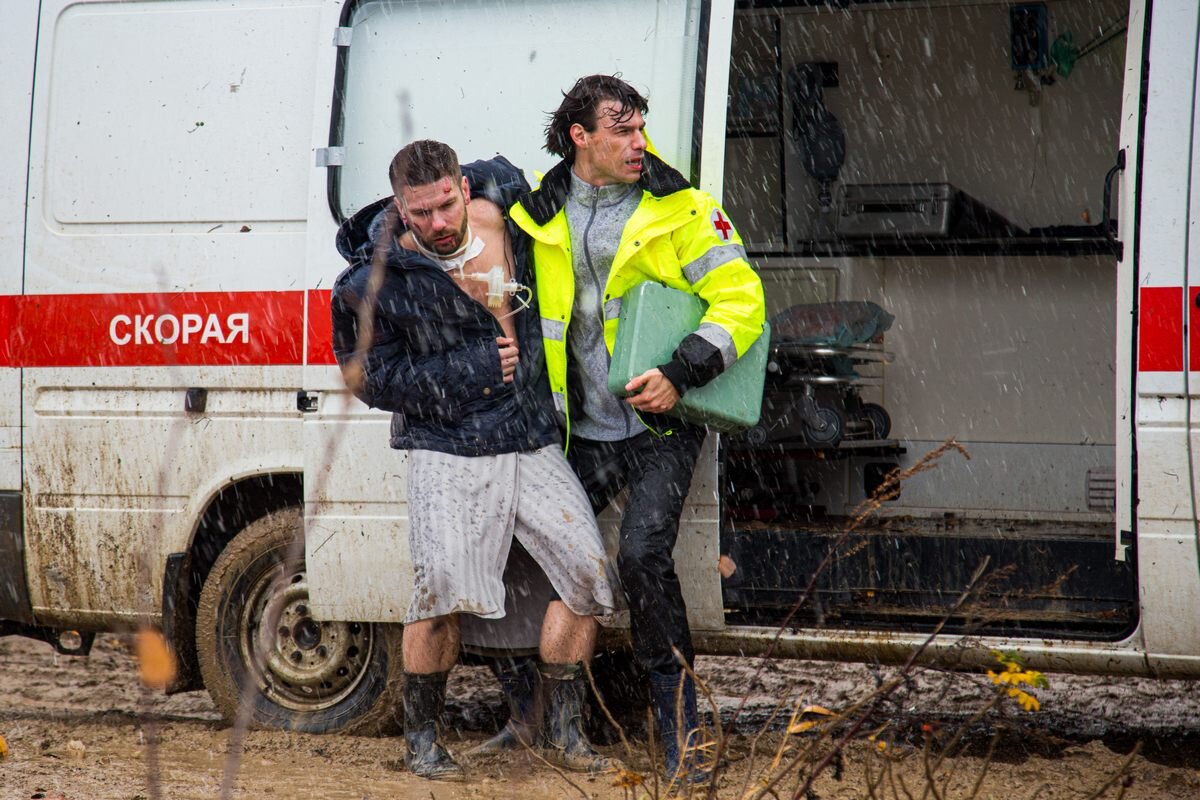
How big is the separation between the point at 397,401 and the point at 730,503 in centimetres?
178

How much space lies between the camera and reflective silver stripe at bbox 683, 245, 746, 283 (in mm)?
3619

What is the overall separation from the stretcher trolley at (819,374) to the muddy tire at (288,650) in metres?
1.72

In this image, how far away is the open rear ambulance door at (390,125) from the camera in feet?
12.8

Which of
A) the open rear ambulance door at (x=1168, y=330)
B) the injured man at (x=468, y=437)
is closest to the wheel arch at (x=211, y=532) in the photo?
the injured man at (x=468, y=437)

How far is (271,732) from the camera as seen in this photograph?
428 cm

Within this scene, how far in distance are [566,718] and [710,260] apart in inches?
56.0

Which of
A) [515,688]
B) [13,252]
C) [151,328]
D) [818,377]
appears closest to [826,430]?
[818,377]

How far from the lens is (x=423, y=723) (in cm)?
374

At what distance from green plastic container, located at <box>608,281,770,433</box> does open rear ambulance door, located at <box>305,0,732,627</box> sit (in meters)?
0.64

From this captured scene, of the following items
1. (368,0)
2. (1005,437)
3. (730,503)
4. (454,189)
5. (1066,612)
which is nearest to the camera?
(454,189)

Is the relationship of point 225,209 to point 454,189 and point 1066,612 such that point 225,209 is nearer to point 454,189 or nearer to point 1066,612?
point 454,189

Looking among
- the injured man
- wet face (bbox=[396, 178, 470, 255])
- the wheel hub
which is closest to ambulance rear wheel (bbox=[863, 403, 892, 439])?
the injured man

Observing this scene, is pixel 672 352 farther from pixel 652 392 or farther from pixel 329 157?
pixel 329 157

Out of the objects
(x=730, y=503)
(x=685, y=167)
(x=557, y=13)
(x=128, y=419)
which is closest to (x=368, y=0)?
(x=557, y=13)
